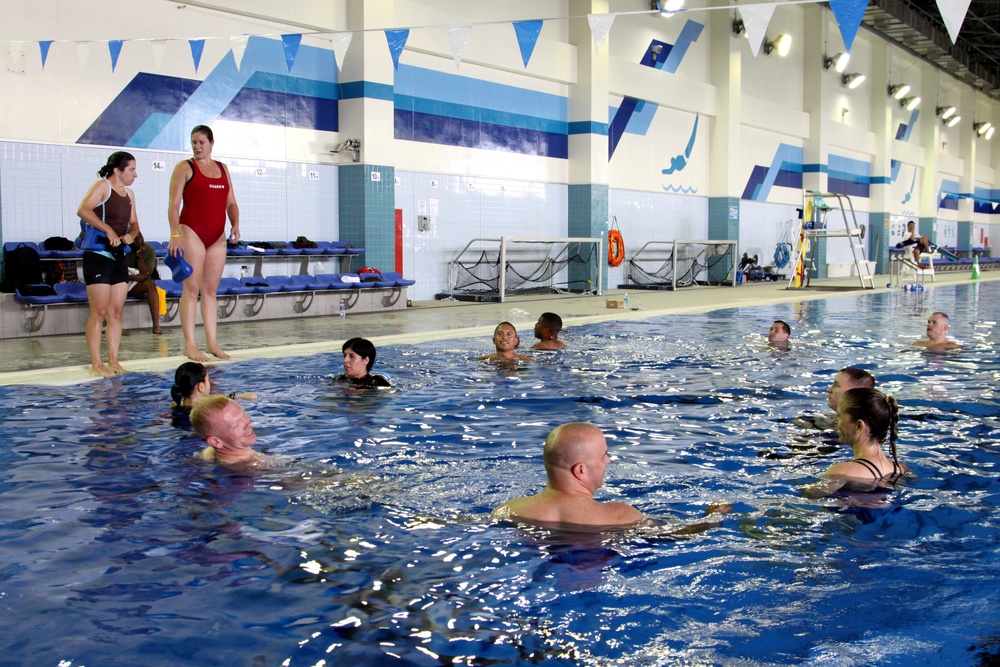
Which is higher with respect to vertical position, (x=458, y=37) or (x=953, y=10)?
(x=458, y=37)

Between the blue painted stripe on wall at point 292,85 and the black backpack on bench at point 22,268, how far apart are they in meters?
4.22

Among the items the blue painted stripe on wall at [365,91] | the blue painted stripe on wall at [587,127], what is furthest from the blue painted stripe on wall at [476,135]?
the blue painted stripe on wall at [365,91]

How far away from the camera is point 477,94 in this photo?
1600cm

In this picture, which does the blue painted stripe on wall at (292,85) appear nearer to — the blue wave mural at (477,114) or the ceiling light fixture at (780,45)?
the blue wave mural at (477,114)

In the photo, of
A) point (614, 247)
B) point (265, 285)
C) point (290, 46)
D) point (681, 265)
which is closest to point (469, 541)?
point (290, 46)

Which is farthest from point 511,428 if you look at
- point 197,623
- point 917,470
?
point 197,623

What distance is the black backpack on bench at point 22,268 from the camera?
932 cm

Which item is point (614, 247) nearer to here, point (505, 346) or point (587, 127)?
point (587, 127)

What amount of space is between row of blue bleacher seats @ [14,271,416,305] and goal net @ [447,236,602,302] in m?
2.55

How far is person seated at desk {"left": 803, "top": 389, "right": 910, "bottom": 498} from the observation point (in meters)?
3.80

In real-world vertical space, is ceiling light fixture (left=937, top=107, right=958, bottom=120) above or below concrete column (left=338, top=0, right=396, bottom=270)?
above

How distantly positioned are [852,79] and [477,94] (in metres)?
15.9

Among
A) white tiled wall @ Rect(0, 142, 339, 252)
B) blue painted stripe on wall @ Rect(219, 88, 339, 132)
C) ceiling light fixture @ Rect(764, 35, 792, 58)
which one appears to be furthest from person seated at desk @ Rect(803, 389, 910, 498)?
ceiling light fixture @ Rect(764, 35, 792, 58)

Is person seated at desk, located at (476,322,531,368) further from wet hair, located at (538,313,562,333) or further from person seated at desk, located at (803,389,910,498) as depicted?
person seated at desk, located at (803,389,910,498)
